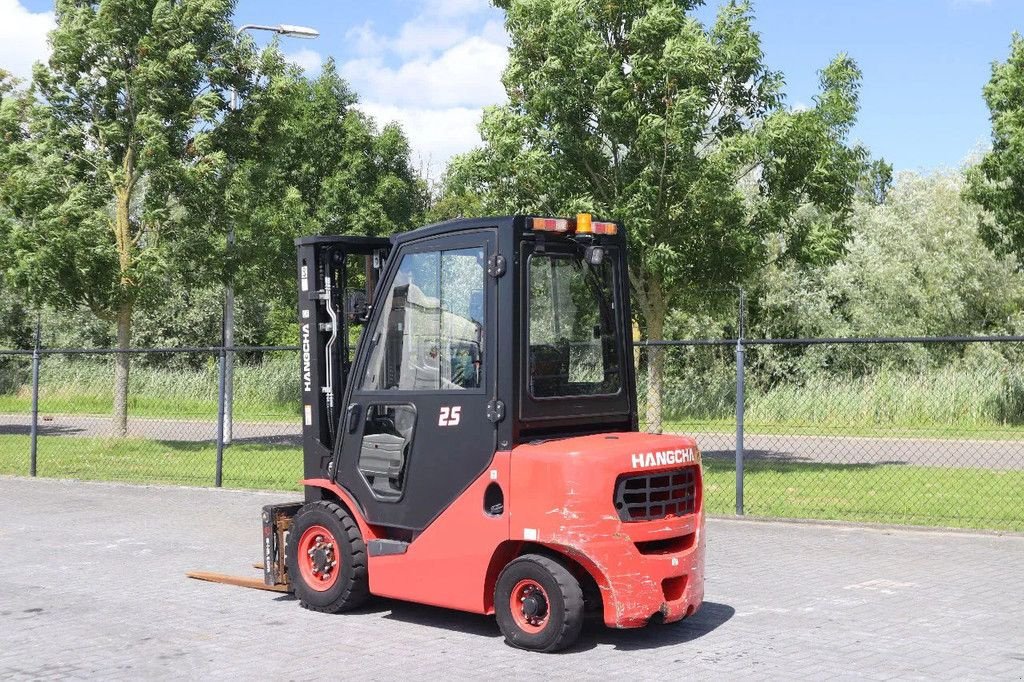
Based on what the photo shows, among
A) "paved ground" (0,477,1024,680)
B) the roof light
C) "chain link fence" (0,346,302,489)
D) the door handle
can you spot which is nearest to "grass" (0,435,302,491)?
"chain link fence" (0,346,302,489)

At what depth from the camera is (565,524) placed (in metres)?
7.22

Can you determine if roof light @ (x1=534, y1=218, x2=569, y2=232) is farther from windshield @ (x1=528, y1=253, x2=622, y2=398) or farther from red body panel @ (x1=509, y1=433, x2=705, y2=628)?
red body panel @ (x1=509, y1=433, x2=705, y2=628)

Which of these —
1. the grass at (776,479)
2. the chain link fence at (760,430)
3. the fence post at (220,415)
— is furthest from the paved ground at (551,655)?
the fence post at (220,415)

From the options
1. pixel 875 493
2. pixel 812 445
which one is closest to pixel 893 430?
pixel 875 493

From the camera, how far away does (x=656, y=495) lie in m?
7.57

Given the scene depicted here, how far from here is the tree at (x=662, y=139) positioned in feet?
52.3

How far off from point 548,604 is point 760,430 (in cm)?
1261

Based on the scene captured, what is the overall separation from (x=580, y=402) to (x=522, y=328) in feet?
2.32

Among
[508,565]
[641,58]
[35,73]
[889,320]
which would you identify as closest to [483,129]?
[641,58]

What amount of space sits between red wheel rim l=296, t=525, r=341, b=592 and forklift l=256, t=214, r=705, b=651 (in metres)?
0.01

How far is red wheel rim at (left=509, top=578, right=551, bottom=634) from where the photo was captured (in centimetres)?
739

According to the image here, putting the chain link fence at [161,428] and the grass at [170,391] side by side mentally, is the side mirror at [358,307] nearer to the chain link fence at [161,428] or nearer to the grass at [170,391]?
the chain link fence at [161,428]

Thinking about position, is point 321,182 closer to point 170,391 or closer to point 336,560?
point 170,391

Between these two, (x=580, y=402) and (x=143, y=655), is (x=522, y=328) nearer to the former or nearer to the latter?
(x=580, y=402)
